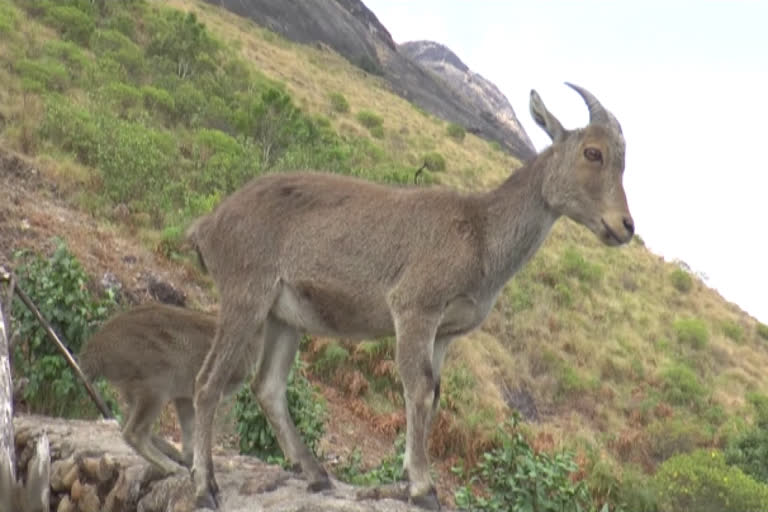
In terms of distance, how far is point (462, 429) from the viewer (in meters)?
15.8

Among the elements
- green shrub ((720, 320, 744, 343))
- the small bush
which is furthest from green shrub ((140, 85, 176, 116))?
green shrub ((720, 320, 744, 343))

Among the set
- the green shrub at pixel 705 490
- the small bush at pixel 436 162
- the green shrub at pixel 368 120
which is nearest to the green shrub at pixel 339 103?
the green shrub at pixel 368 120

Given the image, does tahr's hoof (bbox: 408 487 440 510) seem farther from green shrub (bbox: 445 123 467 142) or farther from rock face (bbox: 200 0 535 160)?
rock face (bbox: 200 0 535 160)

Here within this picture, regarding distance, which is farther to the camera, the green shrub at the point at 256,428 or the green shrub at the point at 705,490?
the green shrub at the point at 705,490

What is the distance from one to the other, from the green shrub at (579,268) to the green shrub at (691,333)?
10.9 ft

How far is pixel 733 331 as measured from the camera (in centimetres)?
3800

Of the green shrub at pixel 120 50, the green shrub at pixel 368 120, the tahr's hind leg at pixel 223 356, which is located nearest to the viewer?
the tahr's hind leg at pixel 223 356

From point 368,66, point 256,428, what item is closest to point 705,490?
point 256,428

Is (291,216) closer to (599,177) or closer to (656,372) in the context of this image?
(599,177)

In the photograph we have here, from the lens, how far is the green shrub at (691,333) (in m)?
34.1

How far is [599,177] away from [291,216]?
1922 mm

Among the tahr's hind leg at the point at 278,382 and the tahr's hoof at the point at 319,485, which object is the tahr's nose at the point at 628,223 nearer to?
the tahr's hind leg at the point at 278,382

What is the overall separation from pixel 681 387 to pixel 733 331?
10470 millimetres

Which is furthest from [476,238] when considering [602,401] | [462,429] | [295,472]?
[602,401]
